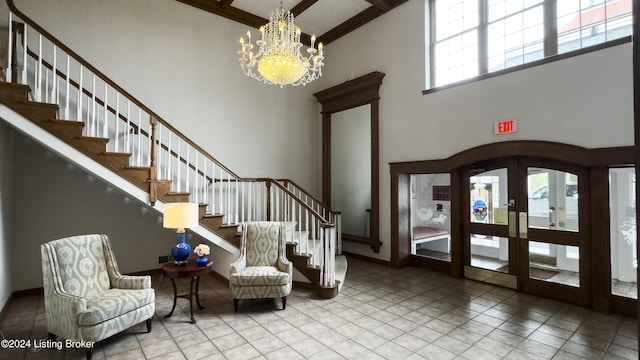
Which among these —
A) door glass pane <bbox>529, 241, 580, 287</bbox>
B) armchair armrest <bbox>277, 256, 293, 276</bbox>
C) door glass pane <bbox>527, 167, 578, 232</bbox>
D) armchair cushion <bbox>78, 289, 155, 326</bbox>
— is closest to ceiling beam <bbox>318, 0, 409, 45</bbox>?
door glass pane <bbox>527, 167, 578, 232</bbox>

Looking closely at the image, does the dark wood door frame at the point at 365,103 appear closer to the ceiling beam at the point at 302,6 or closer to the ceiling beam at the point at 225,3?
the ceiling beam at the point at 302,6

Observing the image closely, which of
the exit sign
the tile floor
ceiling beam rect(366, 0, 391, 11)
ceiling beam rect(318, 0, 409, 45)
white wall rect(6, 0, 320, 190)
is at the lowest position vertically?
the tile floor

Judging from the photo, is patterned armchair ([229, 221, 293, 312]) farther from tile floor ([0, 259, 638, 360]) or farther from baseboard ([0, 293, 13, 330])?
baseboard ([0, 293, 13, 330])

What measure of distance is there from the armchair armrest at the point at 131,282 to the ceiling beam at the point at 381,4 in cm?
613

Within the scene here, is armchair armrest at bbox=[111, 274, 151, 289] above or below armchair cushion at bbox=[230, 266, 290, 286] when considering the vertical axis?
above

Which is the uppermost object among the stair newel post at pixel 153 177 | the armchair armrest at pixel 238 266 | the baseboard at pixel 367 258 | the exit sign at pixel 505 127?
the exit sign at pixel 505 127

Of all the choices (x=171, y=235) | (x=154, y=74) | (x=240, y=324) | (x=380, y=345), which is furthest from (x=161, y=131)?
(x=380, y=345)

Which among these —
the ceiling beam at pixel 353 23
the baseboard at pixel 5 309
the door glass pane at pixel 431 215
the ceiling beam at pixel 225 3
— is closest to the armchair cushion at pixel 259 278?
the baseboard at pixel 5 309

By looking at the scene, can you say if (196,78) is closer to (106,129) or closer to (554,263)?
(106,129)

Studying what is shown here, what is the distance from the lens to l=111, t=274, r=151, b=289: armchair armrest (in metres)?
3.58

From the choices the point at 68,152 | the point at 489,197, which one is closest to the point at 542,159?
the point at 489,197

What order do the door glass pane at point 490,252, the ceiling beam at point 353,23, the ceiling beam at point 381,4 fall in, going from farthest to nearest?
the ceiling beam at point 353,23 → the ceiling beam at point 381,4 → the door glass pane at point 490,252

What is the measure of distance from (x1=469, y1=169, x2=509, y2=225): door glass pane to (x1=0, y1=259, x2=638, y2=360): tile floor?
3.90ft

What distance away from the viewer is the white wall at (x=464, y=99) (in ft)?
12.9
